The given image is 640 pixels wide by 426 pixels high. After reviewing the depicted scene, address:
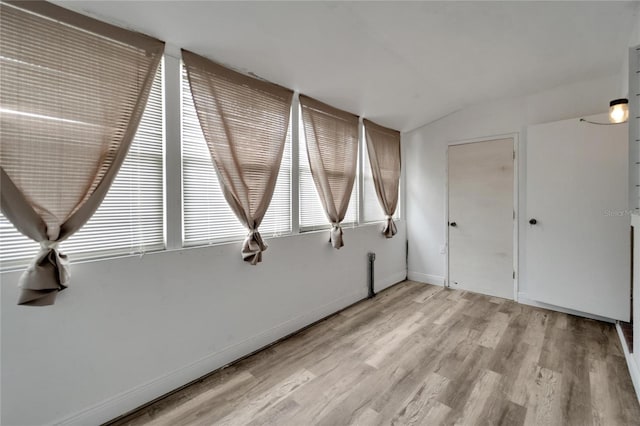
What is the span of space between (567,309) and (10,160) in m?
4.71

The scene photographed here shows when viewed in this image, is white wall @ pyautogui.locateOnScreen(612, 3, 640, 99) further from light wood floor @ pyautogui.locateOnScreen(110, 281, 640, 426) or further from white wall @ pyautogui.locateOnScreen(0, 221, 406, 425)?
white wall @ pyautogui.locateOnScreen(0, 221, 406, 425)

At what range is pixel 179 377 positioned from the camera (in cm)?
184

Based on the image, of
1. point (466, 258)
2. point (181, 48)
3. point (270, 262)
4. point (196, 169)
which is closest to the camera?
point (181, 48)

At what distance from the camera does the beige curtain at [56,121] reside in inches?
50.3

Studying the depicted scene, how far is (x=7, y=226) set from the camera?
1323 millimetres

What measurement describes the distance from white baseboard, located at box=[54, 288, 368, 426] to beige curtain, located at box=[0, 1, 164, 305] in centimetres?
71

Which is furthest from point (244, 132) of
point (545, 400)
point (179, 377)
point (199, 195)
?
point (545, 400)

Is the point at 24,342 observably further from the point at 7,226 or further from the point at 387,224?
the point at 387,224

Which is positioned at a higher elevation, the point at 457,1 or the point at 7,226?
the point at 457,1

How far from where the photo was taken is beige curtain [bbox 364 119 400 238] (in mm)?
3574

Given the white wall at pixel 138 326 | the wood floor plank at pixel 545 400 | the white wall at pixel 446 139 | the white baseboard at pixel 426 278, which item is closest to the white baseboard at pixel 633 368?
the wood floor plank at pixel 545 400

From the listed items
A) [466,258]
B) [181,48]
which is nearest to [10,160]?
[181,48]

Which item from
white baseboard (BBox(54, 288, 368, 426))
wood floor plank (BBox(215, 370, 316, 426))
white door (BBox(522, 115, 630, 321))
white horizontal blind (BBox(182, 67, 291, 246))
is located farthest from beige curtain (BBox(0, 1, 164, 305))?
white door (BBox(522, 115, 630, 321))

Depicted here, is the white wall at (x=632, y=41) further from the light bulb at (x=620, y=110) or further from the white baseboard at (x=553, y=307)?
the white baseboard at (x=553, y=307)
